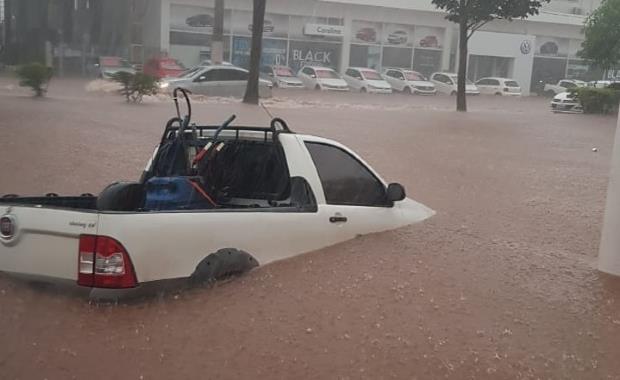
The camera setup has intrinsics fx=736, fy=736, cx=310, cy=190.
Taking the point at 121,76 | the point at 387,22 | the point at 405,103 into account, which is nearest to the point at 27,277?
the point at 121,76

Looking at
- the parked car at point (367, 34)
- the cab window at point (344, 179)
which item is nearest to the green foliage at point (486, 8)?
the parked car at point (367, 34)

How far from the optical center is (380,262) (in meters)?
5.10

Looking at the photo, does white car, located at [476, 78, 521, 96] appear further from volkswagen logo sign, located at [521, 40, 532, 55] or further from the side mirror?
the side mirror

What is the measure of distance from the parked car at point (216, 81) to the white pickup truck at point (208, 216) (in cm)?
1811

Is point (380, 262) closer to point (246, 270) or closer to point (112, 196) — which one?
point (246, 270)

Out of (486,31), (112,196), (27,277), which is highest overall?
(486,31)

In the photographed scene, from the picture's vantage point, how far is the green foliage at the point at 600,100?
24953 mm

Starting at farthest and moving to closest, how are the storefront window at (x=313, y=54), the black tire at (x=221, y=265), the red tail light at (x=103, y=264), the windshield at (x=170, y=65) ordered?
the storefront window at (x=313, y=54), the windshield at (x=170, y=65), the black tire at (x=221, y=265), the red tail light at (x=103, y=264)

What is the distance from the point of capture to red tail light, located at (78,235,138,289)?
12.2ft

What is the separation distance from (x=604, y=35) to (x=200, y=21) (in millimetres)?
16541

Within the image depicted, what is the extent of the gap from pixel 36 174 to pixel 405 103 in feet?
69.2

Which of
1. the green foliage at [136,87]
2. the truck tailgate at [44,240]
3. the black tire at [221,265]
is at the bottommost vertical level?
the black tire at [221,265]

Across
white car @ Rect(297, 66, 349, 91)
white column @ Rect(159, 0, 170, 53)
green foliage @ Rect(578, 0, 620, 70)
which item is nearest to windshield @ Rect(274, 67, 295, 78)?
white car @ Rect(297, 66, 349, 91)

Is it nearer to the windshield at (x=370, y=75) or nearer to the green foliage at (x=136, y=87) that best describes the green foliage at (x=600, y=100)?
the windshield at (x=370, y=75)
